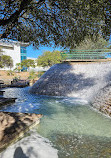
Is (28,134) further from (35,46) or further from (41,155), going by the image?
(35,46)

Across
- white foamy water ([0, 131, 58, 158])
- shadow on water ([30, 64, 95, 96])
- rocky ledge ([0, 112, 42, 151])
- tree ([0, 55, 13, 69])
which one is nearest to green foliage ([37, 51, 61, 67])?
tree ([0, 55, 13, 69])

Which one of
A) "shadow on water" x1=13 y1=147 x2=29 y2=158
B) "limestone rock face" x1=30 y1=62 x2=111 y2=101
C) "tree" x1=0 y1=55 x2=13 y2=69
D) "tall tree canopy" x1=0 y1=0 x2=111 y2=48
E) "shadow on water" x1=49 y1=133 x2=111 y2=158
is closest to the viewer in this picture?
"shadow on water" x1=13 y1=147 x2=29 y2=158

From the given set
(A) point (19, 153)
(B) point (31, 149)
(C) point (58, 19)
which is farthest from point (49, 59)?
(A) point (19, 153)

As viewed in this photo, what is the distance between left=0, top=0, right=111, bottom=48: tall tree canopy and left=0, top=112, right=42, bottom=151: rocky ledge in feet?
14.5

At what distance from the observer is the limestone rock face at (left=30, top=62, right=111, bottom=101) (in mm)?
14617

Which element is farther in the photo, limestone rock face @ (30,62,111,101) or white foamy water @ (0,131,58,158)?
limestone rock face @ (30,62,111,101)

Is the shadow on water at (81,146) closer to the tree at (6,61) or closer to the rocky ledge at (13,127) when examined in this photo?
the rocky ledge at (13,127)

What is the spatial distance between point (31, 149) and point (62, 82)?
39.8ft

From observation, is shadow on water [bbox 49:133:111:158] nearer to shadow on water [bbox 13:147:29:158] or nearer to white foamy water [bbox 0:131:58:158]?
white foamy water [bbox 0:131:58:158]

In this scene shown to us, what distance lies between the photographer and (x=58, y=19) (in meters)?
8.31

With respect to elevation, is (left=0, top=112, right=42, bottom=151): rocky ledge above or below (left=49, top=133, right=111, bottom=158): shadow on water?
above

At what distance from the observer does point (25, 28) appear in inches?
392

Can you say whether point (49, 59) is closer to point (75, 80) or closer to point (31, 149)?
point (75, 80)

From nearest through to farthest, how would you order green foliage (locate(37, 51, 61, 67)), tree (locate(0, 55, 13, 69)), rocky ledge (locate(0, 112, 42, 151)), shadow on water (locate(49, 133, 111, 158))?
shadow on water (locate(49, 133, 111, 158)) → rocky ledge (locate(0, 112, 42, 151)) → tree (locate(0, 55, 13, 69)) → green foliage (locate(37, 51, 61, 67))
